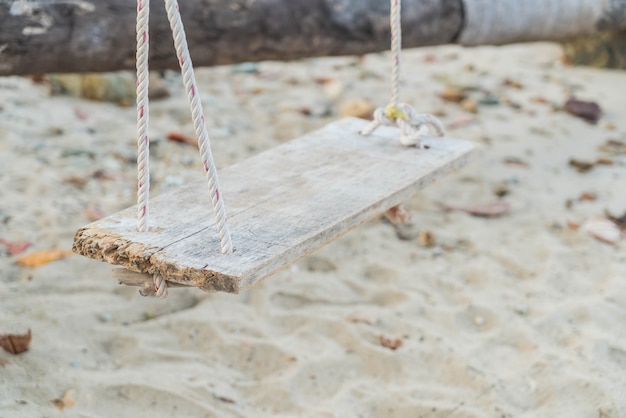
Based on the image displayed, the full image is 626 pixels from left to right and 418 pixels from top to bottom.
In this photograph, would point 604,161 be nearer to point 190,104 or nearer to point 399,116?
point 399,116

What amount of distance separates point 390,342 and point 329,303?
0.31 metres

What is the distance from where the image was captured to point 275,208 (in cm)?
185

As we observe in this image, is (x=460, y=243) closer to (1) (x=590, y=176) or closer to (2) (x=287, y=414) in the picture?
(1) (x=590, y=176)

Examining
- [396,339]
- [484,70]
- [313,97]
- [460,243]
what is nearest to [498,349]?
[396,339]

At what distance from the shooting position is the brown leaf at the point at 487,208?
3.49 metres

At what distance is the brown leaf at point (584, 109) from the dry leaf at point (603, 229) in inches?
49.0

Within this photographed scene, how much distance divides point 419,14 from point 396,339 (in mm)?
1372

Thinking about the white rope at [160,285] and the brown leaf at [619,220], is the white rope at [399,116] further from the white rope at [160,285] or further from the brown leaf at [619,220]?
the brown leaf at [619,220]

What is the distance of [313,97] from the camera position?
184 inches

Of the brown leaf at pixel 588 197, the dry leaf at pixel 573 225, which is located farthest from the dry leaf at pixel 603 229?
the brown leaf at pixel 588 197

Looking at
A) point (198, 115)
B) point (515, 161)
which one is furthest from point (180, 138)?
point (198, 115)

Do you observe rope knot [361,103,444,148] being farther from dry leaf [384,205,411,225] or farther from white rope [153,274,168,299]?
white rope [153,274,168,299]

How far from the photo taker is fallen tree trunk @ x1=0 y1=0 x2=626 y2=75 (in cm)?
244

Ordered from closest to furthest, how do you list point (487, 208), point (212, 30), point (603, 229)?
point (212, 30), point (603, 229), point (487, 208)
